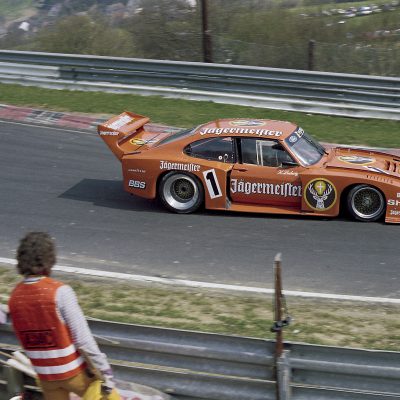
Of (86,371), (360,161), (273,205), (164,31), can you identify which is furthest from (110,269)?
(164,31)

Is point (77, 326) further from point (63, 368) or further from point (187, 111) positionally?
point (187, 111)

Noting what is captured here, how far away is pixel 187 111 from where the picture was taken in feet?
54.3

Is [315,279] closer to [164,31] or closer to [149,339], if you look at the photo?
[149,339]

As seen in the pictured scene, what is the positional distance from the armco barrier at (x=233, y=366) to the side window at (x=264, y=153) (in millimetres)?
5556

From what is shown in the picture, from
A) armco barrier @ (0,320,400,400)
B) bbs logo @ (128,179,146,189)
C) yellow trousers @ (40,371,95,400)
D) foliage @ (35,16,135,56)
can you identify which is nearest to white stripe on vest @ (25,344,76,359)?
yellow trousers @ (40,371,95,400)

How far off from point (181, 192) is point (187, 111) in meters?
5.52

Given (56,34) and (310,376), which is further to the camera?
(56,34)

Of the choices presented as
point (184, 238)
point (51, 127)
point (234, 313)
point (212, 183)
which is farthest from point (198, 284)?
point (51, 127)

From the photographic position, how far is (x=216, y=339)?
534cm

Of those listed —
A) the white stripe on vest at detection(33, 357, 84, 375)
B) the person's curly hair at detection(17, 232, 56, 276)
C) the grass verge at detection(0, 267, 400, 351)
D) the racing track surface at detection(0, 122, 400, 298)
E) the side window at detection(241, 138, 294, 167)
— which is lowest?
the racing track surface at detection(0, 122, 400, 298)

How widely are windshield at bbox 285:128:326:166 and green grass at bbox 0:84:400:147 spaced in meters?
3.50

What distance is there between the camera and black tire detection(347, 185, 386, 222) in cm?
1040

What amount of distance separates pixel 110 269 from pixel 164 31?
17.4m

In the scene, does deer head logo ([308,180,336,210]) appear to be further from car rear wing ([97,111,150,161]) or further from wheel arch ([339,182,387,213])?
car rear wing ([97,111,150,161])
